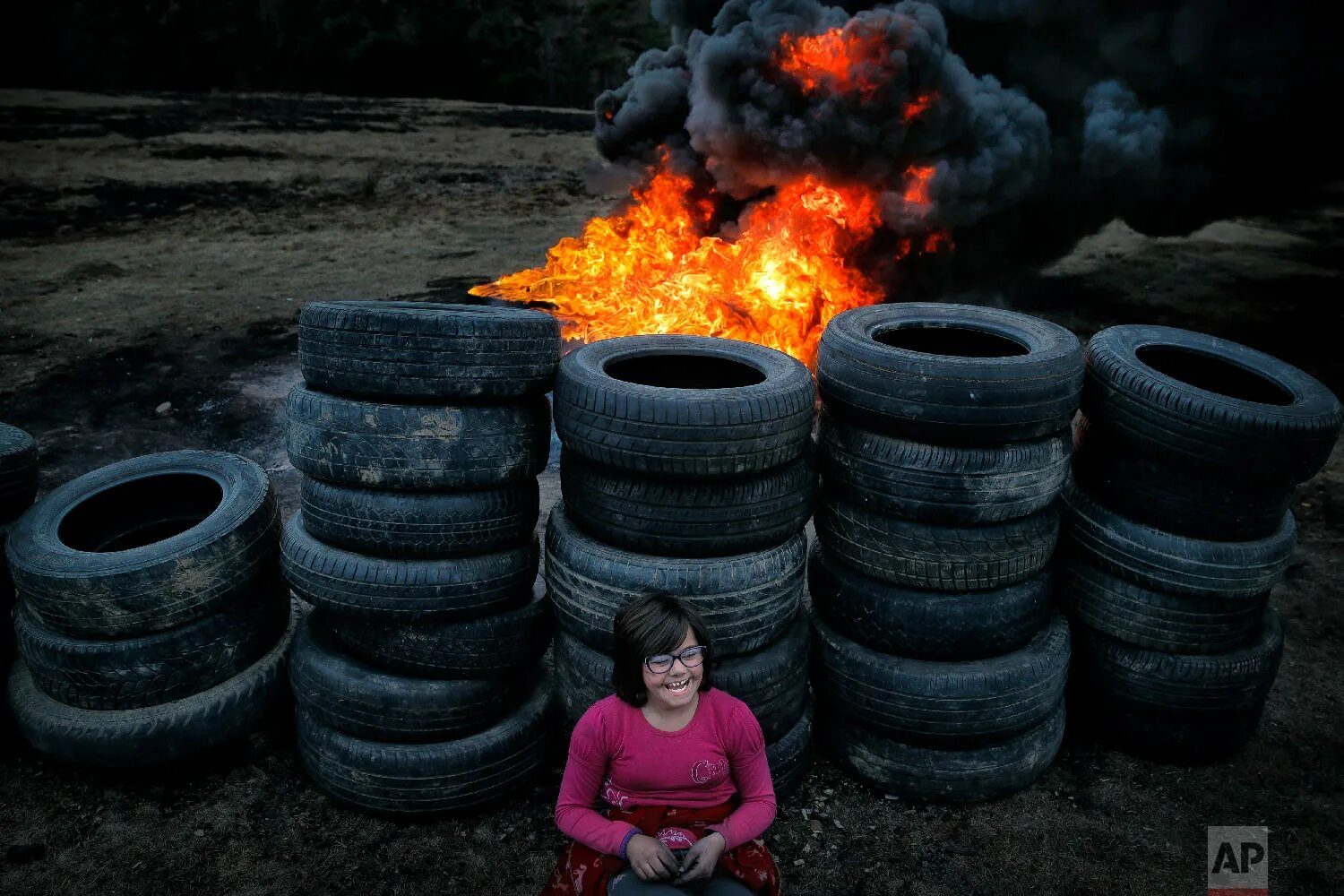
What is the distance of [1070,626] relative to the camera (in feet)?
15.7

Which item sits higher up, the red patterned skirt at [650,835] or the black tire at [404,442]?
the black tire at [404,442]

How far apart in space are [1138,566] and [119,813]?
5.28 metres

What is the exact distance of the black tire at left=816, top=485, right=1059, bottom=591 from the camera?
13.4 feet

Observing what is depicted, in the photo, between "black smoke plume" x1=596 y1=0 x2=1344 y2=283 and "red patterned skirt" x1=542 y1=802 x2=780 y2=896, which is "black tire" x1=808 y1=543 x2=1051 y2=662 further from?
"black smoke plume" x1=596 y1=0 x2=1344 y2=283

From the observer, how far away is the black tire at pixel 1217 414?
13.1 feet

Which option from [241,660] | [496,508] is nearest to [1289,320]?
[496,508]

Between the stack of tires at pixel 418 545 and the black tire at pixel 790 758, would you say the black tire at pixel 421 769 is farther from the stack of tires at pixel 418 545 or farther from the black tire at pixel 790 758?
the black tire at pixel 790 758

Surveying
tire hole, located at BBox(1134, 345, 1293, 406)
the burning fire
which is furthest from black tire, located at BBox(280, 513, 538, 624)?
the burning fire

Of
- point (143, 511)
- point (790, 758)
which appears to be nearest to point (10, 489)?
point (143, 511)

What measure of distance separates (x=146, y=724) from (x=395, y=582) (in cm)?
159

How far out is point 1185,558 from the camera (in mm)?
4277

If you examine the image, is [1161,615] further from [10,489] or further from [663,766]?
[10,489]

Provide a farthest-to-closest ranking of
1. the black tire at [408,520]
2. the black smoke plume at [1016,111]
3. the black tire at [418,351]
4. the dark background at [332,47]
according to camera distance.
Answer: the dark background at [332,47] < the black smoke plume at [1016,111] < the black tire at [408,520] < the black tire at [418,351]

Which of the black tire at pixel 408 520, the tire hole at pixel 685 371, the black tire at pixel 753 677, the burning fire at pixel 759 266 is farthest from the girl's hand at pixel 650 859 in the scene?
the burning fire at pixel 759 266
